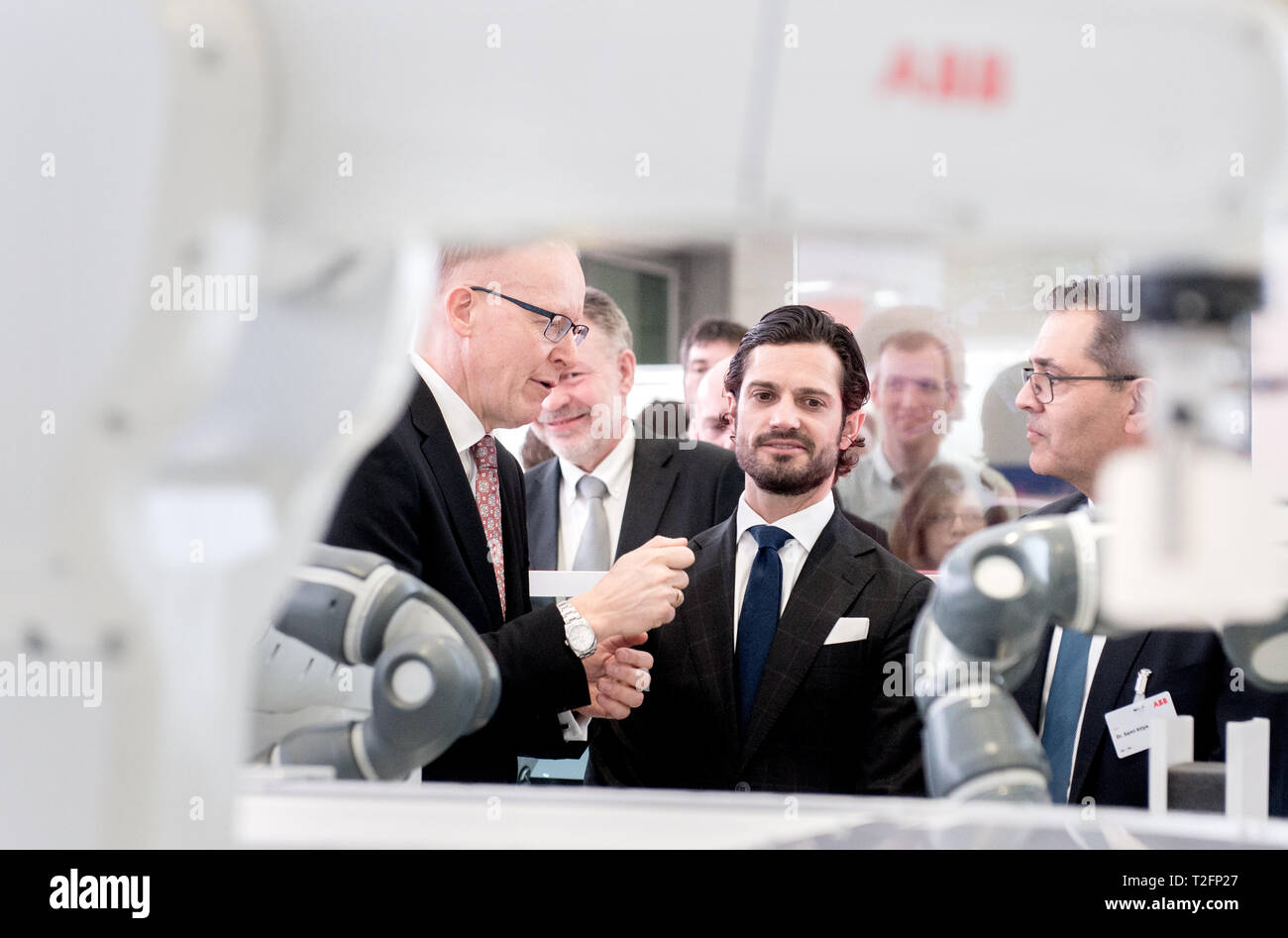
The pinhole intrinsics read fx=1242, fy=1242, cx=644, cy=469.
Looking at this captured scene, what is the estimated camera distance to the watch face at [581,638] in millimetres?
1543

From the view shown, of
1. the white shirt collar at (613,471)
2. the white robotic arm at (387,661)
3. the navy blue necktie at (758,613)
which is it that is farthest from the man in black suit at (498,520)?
the white shirt collar at (613,471)

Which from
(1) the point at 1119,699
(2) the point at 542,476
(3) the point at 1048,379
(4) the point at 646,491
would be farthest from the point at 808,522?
(2) the point at 542,476

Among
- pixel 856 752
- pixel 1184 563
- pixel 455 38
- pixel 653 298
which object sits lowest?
pixel 856 752

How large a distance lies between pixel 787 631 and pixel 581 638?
0.30m

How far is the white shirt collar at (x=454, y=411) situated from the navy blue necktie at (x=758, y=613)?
43 centimetres

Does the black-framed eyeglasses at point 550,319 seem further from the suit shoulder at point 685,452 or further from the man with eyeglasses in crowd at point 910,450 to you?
the man with eyeglasses in crowd at point 910,450

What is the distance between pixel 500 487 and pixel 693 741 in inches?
18.7

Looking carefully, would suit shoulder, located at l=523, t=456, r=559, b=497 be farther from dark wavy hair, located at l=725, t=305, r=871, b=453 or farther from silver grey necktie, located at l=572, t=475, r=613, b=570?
dark wavy hair, located at l=725, t=305, r=871, b=453

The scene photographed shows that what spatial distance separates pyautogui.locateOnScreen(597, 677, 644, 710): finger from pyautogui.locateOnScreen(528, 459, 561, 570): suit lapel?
3.07 ft

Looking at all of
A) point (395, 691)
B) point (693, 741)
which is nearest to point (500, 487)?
point (693, 741)

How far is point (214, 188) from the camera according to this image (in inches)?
27.5

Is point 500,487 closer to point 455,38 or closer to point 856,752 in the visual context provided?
point 856,752

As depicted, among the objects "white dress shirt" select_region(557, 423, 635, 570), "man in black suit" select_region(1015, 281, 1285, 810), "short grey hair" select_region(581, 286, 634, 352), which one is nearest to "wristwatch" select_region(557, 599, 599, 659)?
"man in black suit" select_region(1015, 281, 1285, 810)
